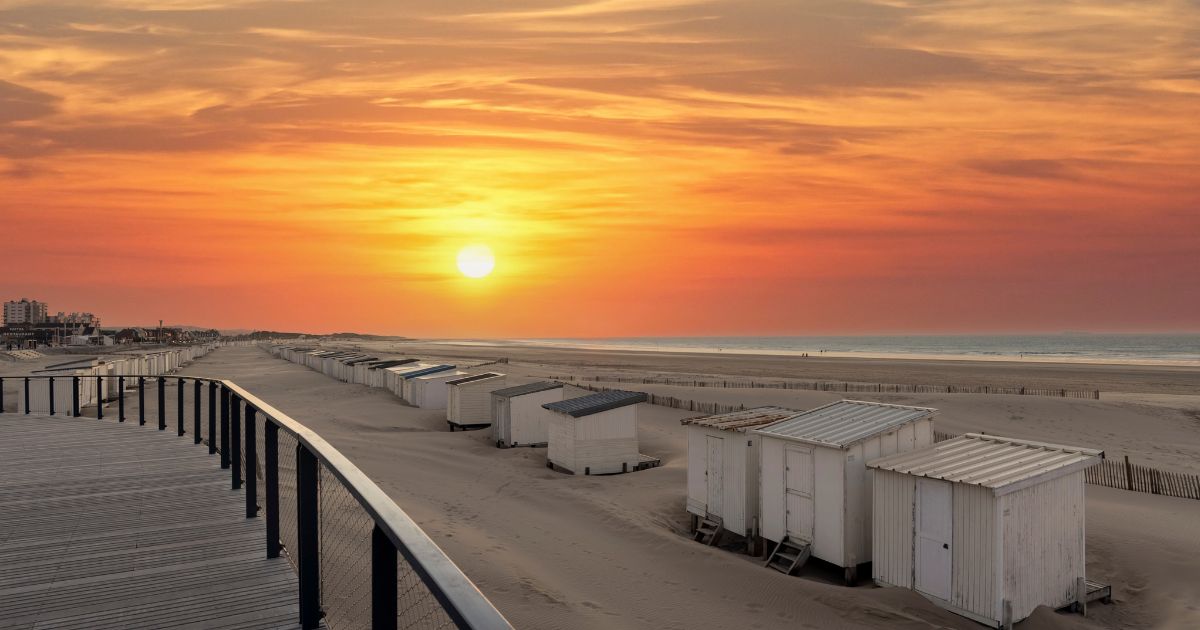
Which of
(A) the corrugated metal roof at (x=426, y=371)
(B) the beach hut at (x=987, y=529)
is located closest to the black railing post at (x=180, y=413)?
(B) the beach hut at (x=987, y=529)

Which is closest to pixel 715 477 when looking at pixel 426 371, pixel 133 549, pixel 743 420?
pixel 743 420

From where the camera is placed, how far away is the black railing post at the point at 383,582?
3104 mm

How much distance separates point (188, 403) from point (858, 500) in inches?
1483

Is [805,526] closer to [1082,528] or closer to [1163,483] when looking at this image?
[1082,528]

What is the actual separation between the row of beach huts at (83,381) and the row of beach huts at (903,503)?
1425cm

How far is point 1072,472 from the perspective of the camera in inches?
562

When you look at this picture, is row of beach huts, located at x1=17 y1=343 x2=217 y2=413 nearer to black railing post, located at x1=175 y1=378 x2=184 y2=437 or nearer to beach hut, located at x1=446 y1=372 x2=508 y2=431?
black railing post, located at x1=175 y1=378 x2=184 y2=437

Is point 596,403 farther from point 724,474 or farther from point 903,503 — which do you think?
point 903,503

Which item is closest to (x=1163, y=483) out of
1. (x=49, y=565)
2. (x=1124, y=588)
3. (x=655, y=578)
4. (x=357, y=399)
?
(x=1124, y=588)

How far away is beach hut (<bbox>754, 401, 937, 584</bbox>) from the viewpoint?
16078mm

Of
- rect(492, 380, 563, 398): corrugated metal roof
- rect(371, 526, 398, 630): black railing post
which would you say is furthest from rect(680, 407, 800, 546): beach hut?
rect(371, 526, 398, 630): black railing post

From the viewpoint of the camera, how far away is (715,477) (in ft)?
64.8

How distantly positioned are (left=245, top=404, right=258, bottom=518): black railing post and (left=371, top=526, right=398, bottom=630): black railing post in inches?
203

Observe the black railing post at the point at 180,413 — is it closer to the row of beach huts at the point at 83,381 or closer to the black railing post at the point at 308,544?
the row of beach huts at the point at 83,381
